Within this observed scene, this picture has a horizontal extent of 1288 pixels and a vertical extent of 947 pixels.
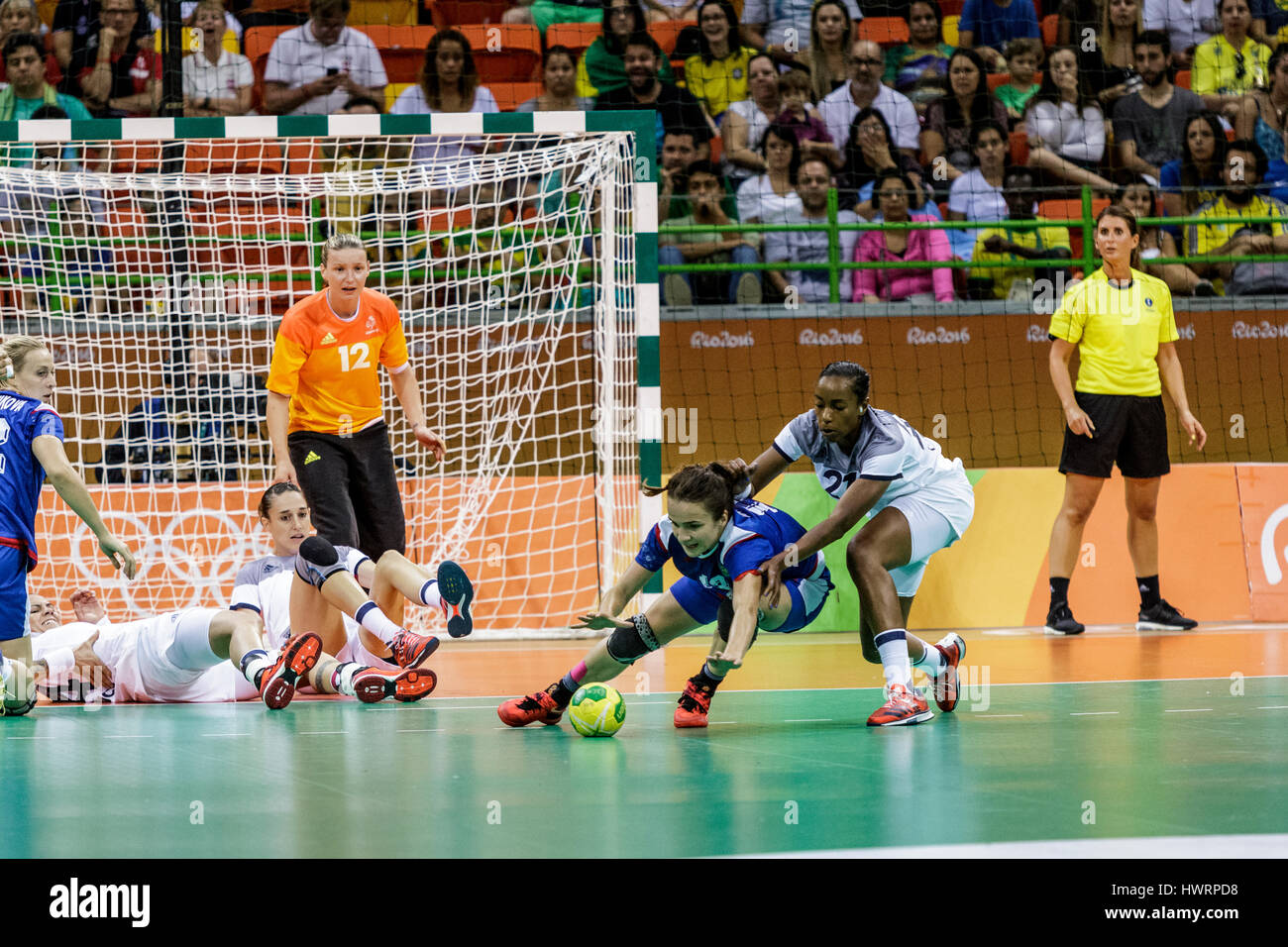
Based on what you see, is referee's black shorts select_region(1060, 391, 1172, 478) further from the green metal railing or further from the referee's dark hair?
the referee's dark hair

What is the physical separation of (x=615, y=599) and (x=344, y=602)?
1644 mm

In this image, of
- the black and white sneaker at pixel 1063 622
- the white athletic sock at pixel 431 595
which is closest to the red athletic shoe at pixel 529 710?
the white athletic sock at pixel 431 595

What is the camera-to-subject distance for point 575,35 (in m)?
14.3

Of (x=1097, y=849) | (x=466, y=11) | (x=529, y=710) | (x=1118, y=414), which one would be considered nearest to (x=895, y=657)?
(x=529, y=710)

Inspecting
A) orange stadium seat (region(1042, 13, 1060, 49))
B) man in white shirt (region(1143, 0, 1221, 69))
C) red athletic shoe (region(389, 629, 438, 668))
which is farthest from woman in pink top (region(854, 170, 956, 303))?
red athletic shoe (region(389, 629, 438, 668))

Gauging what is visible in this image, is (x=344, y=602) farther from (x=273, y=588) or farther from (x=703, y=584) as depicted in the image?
(x=703, y=584)

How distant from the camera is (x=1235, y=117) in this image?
Answer: 1419 centimetres

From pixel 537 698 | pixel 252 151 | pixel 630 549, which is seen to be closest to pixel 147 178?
pixel 252 151

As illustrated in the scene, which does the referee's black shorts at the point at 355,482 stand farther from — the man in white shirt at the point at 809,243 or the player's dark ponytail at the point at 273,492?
the man in white shirt at the point at 809,243

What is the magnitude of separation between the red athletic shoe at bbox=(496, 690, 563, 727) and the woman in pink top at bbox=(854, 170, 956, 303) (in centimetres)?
773

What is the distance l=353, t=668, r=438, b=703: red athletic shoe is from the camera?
619 cm

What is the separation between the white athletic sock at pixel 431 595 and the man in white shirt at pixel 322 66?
26.5 ft

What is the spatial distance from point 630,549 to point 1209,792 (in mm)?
6168

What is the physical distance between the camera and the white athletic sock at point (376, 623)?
20.9 feet
